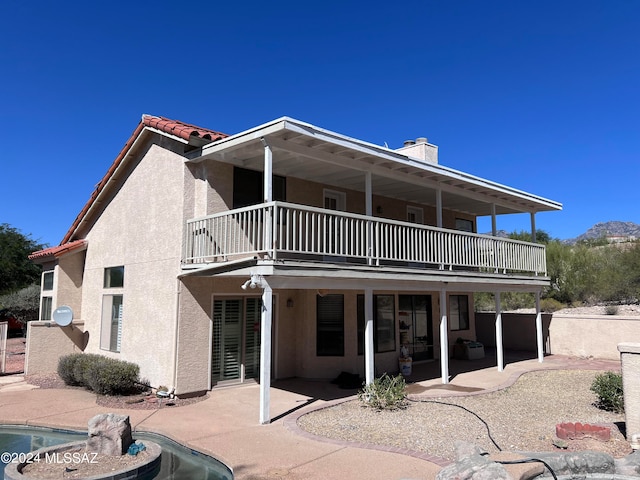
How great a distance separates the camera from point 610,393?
9273 mm

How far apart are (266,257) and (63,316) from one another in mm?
8801

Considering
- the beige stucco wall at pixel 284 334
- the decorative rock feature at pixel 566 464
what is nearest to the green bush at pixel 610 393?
the decorative rock feature at pixel 566 464

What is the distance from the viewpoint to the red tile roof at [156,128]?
10367mm

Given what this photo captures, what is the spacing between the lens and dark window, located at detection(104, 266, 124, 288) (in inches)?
515

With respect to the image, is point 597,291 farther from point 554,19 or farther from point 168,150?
point 168,150

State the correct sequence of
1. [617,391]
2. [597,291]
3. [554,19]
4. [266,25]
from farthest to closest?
1. [597,291]
2. [266,25]
3. [554,19]
4. [617,391]

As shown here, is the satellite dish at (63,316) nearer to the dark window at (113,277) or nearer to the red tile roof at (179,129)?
the dark window at (113,277)

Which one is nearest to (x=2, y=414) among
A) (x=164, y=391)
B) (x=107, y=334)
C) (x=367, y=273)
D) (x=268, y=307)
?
(x=164, y=391)

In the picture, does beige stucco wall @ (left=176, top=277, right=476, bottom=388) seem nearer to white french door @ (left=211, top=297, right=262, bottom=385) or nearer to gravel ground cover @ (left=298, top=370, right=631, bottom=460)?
white french door @ (left=211, top=297, right=262, bottom=385)

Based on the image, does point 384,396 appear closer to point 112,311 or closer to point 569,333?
point 112,311

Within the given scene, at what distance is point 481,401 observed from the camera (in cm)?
1015

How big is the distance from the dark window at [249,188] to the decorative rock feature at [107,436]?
610cm

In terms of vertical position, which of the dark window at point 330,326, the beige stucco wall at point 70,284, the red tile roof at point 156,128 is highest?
the red tile roof at point 156,128

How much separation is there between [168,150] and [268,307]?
572 centimetres
